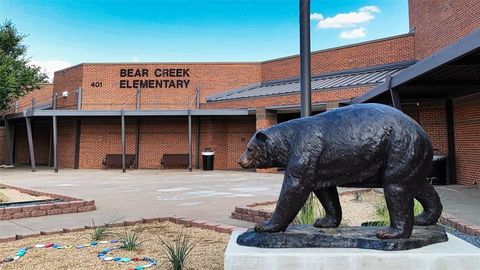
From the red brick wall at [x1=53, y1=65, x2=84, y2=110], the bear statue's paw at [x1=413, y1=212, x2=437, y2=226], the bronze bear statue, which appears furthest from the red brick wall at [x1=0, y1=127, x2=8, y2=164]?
the bear statue's paw at [x1=413, y1=212, x2=437, y2=226]

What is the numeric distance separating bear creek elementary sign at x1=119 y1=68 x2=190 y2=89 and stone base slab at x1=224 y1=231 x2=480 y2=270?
2409 centimetres

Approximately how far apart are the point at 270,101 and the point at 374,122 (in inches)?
701

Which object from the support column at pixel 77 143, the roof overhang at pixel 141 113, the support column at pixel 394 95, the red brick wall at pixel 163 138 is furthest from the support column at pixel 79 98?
the support column at pixel 394 95

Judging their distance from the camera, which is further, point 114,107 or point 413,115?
point 114,107

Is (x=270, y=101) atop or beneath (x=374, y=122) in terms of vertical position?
atop

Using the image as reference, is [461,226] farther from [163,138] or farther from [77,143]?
[77,143]

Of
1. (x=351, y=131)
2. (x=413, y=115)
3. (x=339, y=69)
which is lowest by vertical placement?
(x=351, y=131)

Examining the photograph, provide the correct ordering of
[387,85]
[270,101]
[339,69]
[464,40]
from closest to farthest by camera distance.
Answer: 1. [464,40]
2. [387,85]
3. [270,101]
4. [339,69]

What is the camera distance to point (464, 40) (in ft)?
21.6

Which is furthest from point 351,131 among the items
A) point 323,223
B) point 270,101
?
point 270,101

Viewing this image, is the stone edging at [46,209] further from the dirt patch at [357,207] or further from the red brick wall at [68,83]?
the red brick wall at [68,83]

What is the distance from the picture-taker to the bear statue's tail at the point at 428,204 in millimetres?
3277

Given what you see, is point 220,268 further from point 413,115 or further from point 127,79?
point 127,79

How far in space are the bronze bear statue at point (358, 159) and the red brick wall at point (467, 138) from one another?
399 inches
